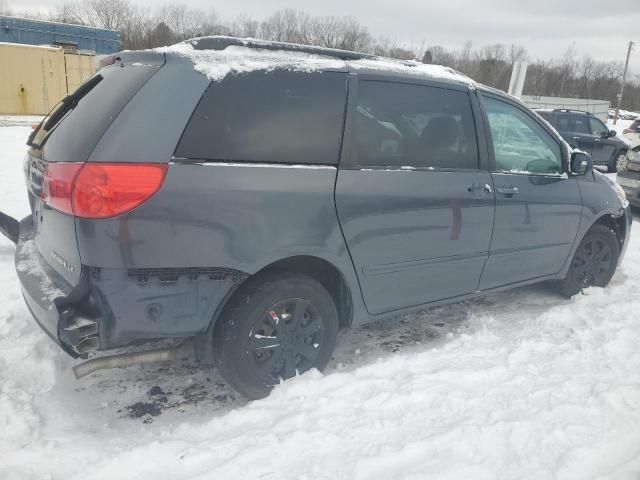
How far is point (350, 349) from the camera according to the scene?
351 cm

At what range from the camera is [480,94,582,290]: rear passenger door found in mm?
3609

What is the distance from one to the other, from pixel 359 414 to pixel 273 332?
618 millimetres

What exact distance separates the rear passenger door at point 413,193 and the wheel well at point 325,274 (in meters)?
0.12

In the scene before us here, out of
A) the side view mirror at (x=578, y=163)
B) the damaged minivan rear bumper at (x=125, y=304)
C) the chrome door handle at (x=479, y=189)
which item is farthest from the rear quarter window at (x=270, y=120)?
the side view mirror at (x=578, y=163)

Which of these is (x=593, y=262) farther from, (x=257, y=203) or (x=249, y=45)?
(x=249, y=45)

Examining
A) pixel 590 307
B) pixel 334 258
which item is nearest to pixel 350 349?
pixel 334 258

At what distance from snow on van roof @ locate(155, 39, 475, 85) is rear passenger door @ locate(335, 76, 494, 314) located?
0.13 metres

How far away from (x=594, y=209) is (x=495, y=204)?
141 cm

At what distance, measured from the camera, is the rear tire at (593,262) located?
4559mm

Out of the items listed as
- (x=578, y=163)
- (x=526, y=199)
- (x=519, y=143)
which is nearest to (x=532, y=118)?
(x=519, y=143)

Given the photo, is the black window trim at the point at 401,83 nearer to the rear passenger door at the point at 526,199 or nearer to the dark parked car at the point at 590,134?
the rear passenger door at the point at 526,199

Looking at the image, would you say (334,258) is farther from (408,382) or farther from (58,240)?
(58,240)

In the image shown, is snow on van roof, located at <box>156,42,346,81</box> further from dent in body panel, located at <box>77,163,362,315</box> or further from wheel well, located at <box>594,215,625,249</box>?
wheel well, located at <box>594,215,625,249</box>

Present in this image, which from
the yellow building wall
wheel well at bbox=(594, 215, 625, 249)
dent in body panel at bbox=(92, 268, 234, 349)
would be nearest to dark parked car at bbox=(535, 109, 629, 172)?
wheel well at bbox=(594, 215, 625, 249)
